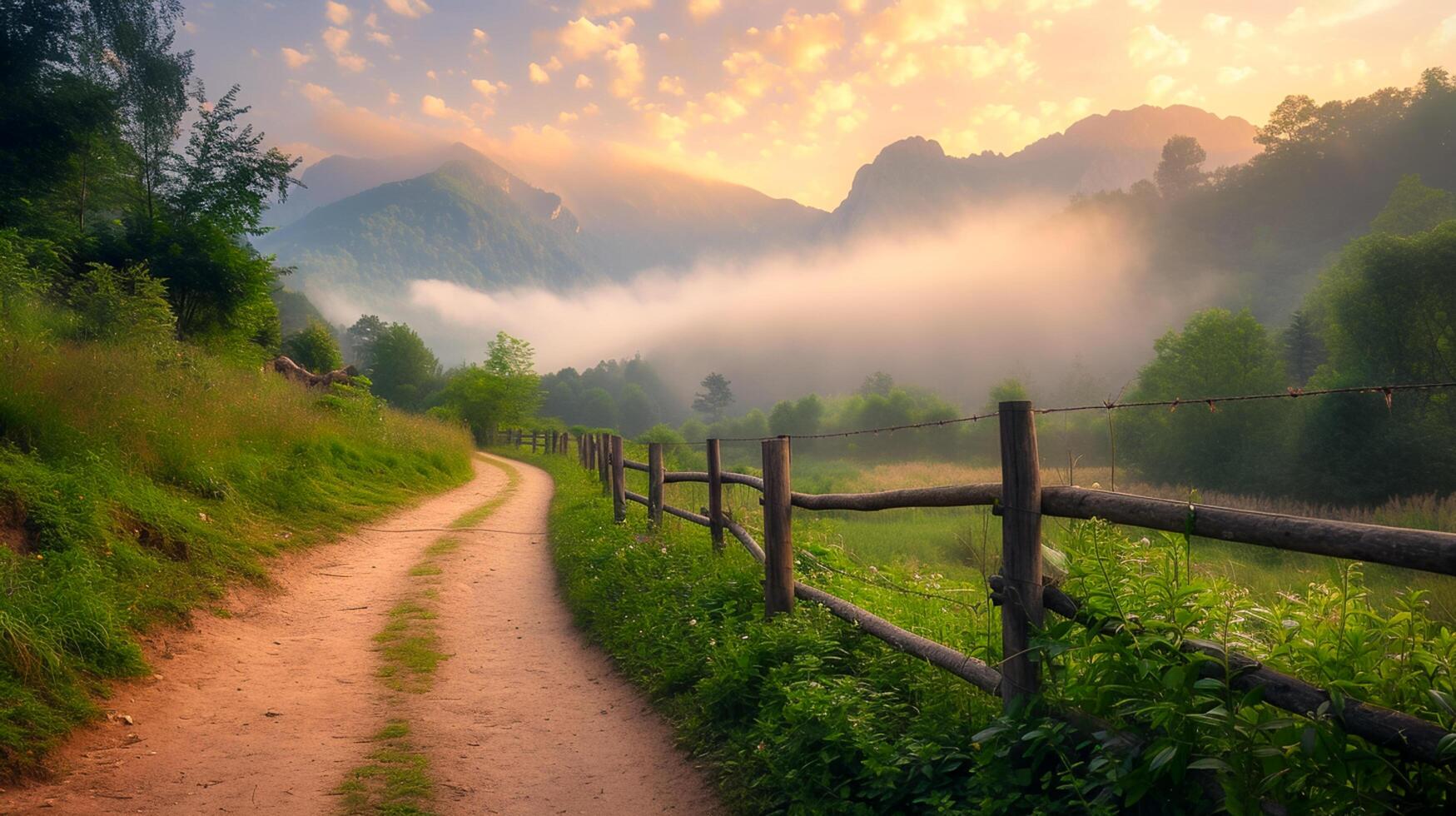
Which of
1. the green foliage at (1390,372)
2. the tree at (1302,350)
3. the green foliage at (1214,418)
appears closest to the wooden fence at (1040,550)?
the green foliage at (1390,372)

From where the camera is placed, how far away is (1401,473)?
24.7m

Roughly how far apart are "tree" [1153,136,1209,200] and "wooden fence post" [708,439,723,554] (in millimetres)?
147856

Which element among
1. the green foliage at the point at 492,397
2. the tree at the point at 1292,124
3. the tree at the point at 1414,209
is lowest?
the green foliage at the point at 492,397

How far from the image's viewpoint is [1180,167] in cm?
12912

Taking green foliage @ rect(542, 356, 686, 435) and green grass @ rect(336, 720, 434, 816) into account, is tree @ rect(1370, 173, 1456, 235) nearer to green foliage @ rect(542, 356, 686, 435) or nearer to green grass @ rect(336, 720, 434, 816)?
green grass @ rect(336, 720, 434, 816)

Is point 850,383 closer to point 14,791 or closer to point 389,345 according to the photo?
point 389,345

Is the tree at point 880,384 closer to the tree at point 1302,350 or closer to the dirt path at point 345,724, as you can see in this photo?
the tree at point 1302,350

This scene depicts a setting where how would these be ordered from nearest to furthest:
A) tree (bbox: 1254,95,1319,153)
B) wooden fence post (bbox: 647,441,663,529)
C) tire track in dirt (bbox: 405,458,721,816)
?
tire track in dirt (bbox: 405,458,721,816), wooden fence post (bbox: 647,441,663,529), tree (bbox: 1254,95,1319,153)

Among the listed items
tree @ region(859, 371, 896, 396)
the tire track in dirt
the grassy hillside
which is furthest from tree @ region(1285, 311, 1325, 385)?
tree @ region(859, 371, 896, 396)

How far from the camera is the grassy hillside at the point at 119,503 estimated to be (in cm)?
434

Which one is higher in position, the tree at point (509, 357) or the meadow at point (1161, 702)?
the tree at point (509, 357)

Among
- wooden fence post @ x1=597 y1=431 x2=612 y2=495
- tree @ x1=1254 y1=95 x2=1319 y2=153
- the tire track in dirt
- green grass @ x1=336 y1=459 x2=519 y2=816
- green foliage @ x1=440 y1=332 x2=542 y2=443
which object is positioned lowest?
the tire track in dirt

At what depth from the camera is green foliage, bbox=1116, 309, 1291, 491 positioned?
3344 centimetres

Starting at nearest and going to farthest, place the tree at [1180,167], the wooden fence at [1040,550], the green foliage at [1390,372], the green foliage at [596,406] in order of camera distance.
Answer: the wooden fence at [1040,550], the green foliage at [1390,372], the tree at [1180,167], the green foliage at [596,406]
